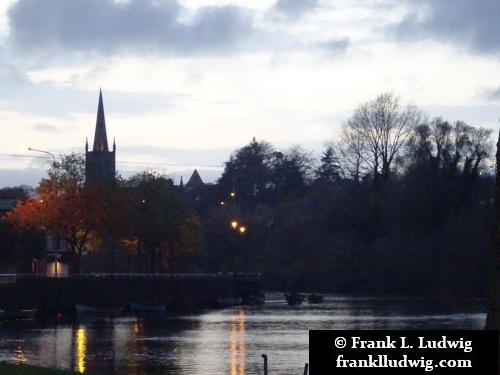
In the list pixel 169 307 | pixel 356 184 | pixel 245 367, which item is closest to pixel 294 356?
pixel 245 367

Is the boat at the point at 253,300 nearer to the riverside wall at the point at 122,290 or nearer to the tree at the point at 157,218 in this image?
the riverside wall at the point at 122,290

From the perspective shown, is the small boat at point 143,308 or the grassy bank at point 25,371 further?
the small boat at point 143,308

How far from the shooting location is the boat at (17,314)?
72812 millimetres

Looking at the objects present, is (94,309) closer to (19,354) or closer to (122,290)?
(122,290)

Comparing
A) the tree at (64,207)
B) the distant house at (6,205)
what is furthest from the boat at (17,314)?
the distant house at (6,205)

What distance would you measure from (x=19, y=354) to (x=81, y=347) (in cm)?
548

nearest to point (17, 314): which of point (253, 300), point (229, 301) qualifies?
point (229, 301)

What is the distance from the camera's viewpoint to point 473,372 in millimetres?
11656

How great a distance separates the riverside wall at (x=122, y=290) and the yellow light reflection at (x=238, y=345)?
601 inches

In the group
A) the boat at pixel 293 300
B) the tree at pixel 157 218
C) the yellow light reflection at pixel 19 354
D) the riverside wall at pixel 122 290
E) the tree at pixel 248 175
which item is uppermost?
the tree at pixel 248 175

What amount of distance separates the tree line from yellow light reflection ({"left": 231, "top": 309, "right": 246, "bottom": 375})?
2174cm

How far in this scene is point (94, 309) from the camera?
84062mm

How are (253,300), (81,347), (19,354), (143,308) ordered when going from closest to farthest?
(19,354) → (81,347) → (143,308) → (253,300)

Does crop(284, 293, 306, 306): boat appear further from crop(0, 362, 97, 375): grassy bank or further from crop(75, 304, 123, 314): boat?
crop(0, 362, 97, 375): grassy bank
